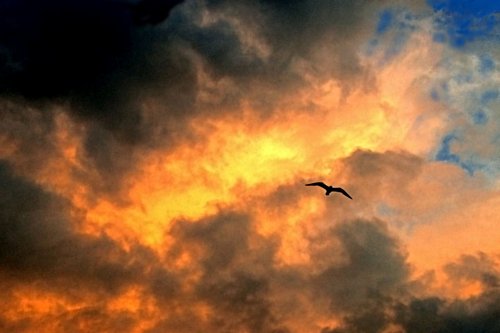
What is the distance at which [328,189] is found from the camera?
396ft

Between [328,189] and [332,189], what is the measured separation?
3.60ft

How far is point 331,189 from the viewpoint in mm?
120125

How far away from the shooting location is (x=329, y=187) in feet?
395

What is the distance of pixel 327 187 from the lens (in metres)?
121

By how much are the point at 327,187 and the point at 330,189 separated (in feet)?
2.15

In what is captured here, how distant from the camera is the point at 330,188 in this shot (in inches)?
4734

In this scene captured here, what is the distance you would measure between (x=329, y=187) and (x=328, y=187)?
0.24 meters

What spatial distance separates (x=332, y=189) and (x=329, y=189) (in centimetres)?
97

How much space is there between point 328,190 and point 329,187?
0.69 metres

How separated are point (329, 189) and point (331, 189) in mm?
626

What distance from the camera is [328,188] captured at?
4751 inches

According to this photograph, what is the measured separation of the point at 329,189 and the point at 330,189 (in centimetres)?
29

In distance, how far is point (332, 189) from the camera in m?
120

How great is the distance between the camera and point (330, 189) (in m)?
120
